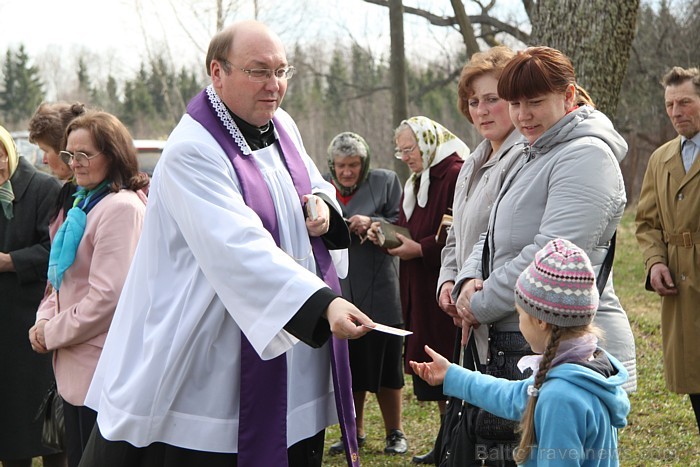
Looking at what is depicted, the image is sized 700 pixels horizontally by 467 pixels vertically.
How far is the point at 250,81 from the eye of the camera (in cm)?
317

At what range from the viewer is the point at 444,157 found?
5402 millimetres

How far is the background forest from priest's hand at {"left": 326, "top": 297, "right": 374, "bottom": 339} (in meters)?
4.16

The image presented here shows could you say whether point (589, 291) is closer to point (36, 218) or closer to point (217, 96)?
point (217, 96)

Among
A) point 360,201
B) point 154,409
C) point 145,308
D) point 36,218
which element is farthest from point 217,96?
point 360,201

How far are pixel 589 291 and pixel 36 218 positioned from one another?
3503 millimetres

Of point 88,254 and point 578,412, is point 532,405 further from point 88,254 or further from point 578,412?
point 88,254

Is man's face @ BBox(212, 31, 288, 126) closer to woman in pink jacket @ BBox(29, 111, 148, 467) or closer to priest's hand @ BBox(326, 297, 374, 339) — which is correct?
priest's hand @ BBox(326, 297, 374, 339)

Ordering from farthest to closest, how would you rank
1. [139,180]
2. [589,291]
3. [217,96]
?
[139,180], [217,96], [589,291]

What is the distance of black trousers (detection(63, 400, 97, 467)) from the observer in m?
4.03

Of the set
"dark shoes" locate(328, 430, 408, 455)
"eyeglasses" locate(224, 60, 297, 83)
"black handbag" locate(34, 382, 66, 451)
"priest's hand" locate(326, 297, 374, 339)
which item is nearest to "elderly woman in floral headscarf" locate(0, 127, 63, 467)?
"black handbag" locate(34, 382, 66, 451)

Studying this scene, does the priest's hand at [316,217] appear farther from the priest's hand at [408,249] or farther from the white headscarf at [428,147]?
the white headscarf at [428,147]

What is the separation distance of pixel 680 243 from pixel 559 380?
284cm

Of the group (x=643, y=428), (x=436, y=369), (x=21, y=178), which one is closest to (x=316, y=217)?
(x=436, y=369)

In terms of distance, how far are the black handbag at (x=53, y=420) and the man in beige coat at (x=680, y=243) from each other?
3351 mm
